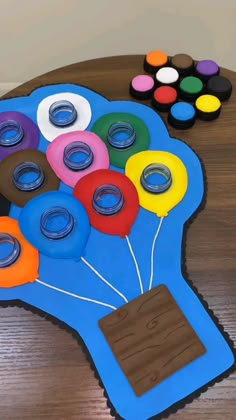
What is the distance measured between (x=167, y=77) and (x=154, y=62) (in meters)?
0.05

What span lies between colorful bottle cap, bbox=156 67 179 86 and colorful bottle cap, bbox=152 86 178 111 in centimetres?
1

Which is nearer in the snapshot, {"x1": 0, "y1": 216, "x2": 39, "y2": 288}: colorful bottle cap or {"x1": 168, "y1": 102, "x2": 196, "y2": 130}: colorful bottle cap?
{"x1": 0, "y1": 216, "x2": 39, "y2": 288}: colorful bottle cap

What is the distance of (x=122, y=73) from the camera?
96 centimetres

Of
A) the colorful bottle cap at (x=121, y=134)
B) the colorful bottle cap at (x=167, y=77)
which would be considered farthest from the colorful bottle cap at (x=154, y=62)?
the colorful bottle cap at (x=121, y=134)

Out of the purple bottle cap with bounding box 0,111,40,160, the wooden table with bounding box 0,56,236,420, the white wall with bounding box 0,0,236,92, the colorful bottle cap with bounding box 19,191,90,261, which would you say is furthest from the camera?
the white wall with bounding box 0,0,236,92

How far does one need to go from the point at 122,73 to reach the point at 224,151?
10.2 inches

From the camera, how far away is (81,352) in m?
0.68

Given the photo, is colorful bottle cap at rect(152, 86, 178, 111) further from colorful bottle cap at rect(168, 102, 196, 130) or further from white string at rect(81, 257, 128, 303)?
white string at rect(81, 257, 128, 303)

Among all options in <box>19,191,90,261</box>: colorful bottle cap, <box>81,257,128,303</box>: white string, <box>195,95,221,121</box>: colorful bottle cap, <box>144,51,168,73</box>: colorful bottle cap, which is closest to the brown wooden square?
<box>81,257,128,303</box>: white string

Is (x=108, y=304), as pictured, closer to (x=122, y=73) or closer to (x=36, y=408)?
(x=36, y=408)

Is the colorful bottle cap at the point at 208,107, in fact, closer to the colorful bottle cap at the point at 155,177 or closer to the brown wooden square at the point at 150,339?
the colorful bottle cap at the point at 155,177

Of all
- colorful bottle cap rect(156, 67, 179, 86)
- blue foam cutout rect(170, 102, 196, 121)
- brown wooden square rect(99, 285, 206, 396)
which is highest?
colorful bottle cap rect(156, 67, 179, 86)

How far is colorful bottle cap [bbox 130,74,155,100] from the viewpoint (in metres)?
0.92

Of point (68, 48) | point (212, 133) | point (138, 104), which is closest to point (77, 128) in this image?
point (138, 104)
